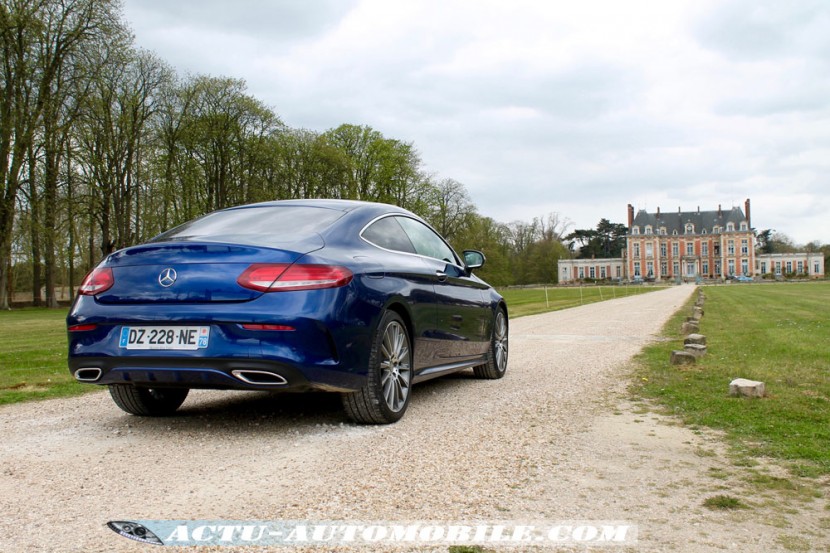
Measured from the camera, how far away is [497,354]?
25.5ft

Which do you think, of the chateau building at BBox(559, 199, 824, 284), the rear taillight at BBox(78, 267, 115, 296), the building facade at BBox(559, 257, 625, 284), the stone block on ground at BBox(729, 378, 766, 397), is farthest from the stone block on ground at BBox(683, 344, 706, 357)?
the building facade at BBox(559, 257, 625, 284)

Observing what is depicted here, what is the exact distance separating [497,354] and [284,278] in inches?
156

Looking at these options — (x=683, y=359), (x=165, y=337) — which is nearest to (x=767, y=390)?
(x=683, y=359)

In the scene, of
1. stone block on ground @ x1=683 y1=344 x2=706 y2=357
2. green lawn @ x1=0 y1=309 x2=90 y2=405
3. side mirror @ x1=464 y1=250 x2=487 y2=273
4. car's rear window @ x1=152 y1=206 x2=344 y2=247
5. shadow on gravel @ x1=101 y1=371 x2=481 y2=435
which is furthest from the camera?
stone block on ground @ x1=683 y1=344 x2=706 y2=357

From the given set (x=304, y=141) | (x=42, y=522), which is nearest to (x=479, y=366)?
(x=42, y=522)

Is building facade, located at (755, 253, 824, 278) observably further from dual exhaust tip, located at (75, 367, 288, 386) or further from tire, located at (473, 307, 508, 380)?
dual exhaust tip, located at (75, 367, 288, 386)

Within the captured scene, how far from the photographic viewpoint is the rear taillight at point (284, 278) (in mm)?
4285

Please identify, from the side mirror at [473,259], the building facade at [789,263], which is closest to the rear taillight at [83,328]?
the side mirror at [473,259]

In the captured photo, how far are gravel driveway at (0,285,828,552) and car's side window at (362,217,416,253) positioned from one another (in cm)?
135

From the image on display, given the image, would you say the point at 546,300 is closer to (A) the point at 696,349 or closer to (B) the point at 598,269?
(A) the point at 696,349

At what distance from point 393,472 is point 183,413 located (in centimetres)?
253

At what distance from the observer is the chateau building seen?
127 meters

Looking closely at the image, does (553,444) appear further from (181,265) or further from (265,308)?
(181,265)

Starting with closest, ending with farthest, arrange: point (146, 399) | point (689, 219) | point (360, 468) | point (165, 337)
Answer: point (360, 468) < point (165, 337) < point (146, 399) < point (689, 219)
